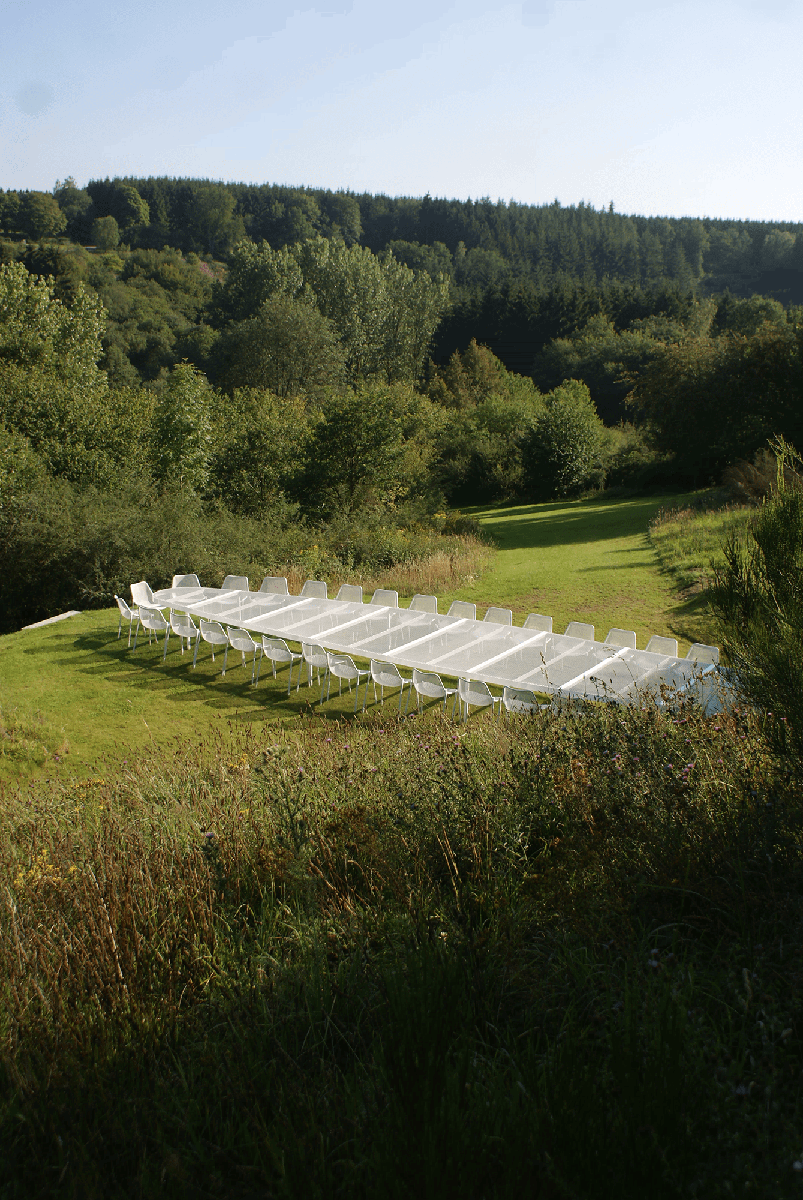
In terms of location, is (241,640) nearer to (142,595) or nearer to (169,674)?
(169,674)

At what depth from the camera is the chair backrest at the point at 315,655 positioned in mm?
9852

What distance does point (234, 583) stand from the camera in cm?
1425

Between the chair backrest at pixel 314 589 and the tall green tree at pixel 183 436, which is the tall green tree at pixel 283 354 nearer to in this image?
the tall green tree at pixel 183 436

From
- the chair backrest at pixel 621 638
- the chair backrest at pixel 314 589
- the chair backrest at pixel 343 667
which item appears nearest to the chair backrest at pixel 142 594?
the chair backrest at pixel 314 589

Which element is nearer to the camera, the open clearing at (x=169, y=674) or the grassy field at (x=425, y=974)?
the grassy field at (x=425, y=974)

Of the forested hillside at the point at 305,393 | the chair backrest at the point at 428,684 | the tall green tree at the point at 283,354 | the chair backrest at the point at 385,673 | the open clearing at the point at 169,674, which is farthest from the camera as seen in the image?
the tall green tree at the point at 283,354

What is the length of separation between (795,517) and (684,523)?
59.4ft

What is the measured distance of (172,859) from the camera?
371cm

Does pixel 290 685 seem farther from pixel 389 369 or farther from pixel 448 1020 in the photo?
pixel 389 369

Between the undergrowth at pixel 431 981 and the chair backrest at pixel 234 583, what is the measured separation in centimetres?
922

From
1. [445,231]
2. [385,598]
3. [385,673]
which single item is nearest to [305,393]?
[385,598]

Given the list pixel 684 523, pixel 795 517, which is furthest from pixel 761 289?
pixel 795 517

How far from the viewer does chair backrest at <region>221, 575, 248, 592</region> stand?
13.8 m

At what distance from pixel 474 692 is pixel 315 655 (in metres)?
2.37
